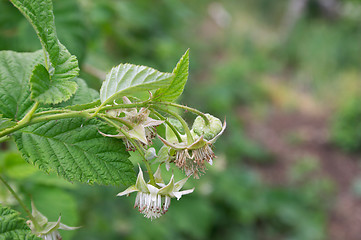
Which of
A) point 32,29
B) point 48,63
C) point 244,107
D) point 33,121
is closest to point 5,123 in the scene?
point 33,121

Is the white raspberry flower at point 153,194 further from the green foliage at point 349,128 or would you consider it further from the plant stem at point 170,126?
the green foliage at point 349,128

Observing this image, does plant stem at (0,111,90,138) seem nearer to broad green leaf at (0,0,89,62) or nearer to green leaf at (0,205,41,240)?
green leaf at (0,205,41,240)

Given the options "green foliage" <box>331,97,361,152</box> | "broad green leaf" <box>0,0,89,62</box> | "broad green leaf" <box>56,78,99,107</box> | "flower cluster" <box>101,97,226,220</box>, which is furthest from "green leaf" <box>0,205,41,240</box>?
"green foliage" <box>331,97,361,152</box>

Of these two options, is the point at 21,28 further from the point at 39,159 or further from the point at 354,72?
the point at 354,72

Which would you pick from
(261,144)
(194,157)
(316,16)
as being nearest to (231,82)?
(261,144)

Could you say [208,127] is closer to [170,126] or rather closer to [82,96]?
[170,126]

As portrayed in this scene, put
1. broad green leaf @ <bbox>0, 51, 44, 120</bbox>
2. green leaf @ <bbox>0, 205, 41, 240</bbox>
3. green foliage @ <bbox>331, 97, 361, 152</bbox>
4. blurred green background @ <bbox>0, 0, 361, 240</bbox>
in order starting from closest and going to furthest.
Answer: green leaf @ <bbox>0, 205, 41, 240</bbox> < broad green leaf @ <bbox>0, 51, 44, 120</bbox> < blurred green background @ <bbox>0, 0, 361, 240</bbox> < green foliage @ <bbox>331, 97, 361, 152</bbox>
